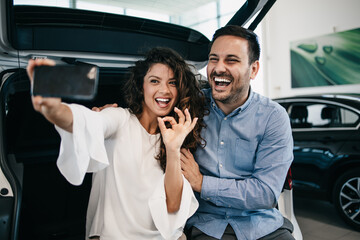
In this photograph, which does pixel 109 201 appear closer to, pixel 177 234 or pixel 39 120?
pixel 177 234

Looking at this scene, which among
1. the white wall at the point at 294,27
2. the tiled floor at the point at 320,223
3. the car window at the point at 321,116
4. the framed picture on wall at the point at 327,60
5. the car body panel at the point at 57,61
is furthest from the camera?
the white wall at the point at 294,27

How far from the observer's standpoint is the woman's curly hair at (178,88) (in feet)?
4.77

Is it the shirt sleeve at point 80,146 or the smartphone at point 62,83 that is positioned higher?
the smartphone at point 62,83

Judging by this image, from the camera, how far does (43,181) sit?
1.79m

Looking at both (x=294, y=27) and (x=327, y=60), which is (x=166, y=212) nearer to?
(x=327, y=60)

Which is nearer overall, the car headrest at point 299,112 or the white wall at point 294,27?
the car headrest at point 299,112

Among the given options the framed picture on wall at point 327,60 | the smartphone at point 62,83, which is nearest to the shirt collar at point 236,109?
the smartphone at point 62,83

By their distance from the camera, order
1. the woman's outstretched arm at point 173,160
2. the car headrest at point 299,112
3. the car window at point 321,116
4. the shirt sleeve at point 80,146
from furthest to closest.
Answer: the car headrest at point 299,112 < the car window at point 321,116 < the woman's outstretched arm at point 173,160 < the shirt sleeve at point 80,146

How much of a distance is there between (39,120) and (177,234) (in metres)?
1.16

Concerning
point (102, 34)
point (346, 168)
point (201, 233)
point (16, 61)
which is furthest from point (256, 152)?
point (346, 168)

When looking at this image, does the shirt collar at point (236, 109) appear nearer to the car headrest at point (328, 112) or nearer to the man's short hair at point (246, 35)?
the man's short hair at point (246, 35)

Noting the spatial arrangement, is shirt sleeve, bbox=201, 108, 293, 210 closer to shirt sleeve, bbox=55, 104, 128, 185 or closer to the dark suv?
shirt sleeve, bbox=55, 104, 128, 185

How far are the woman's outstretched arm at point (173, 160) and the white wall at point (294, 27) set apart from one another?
19.5 feet

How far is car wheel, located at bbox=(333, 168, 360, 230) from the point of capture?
312 cm
